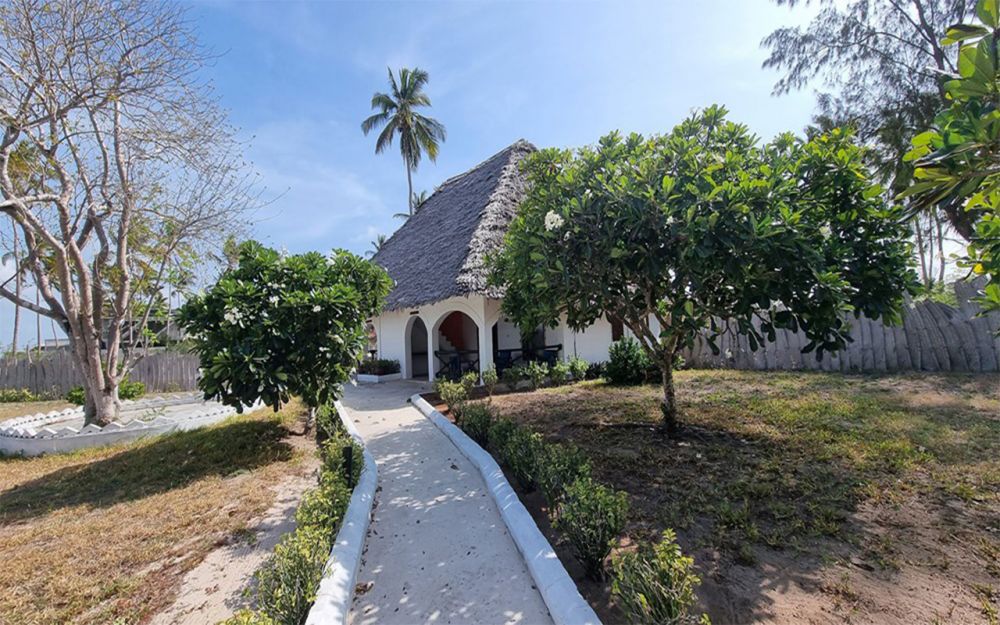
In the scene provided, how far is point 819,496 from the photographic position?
3.77 meters

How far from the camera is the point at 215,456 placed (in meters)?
5.87

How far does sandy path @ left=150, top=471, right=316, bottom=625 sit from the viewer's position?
2.62 metres

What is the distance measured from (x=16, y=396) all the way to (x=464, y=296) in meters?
15.1

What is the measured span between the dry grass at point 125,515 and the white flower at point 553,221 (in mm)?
3945

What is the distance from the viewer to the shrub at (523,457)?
4.18m

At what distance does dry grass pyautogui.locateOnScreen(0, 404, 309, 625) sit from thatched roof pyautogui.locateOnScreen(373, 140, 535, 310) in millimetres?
5399

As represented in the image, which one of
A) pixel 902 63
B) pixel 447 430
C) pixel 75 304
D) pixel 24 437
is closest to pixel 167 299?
pixel 75 304

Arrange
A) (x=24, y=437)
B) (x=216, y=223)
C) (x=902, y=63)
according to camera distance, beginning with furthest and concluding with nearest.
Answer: (x=902, y=63) → (x=216, y=223) → (x=24, y=437)

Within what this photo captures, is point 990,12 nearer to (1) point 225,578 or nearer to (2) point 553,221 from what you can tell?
(2) point 553,221

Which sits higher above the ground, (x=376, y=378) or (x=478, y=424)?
(x=376, y=378)

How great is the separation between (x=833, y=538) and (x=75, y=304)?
1050 centimetres

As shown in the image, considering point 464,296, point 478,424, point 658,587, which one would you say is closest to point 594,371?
point 464,296

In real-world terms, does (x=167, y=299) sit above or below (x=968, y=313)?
above

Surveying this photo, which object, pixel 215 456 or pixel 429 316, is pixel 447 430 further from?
pixel 429 316
